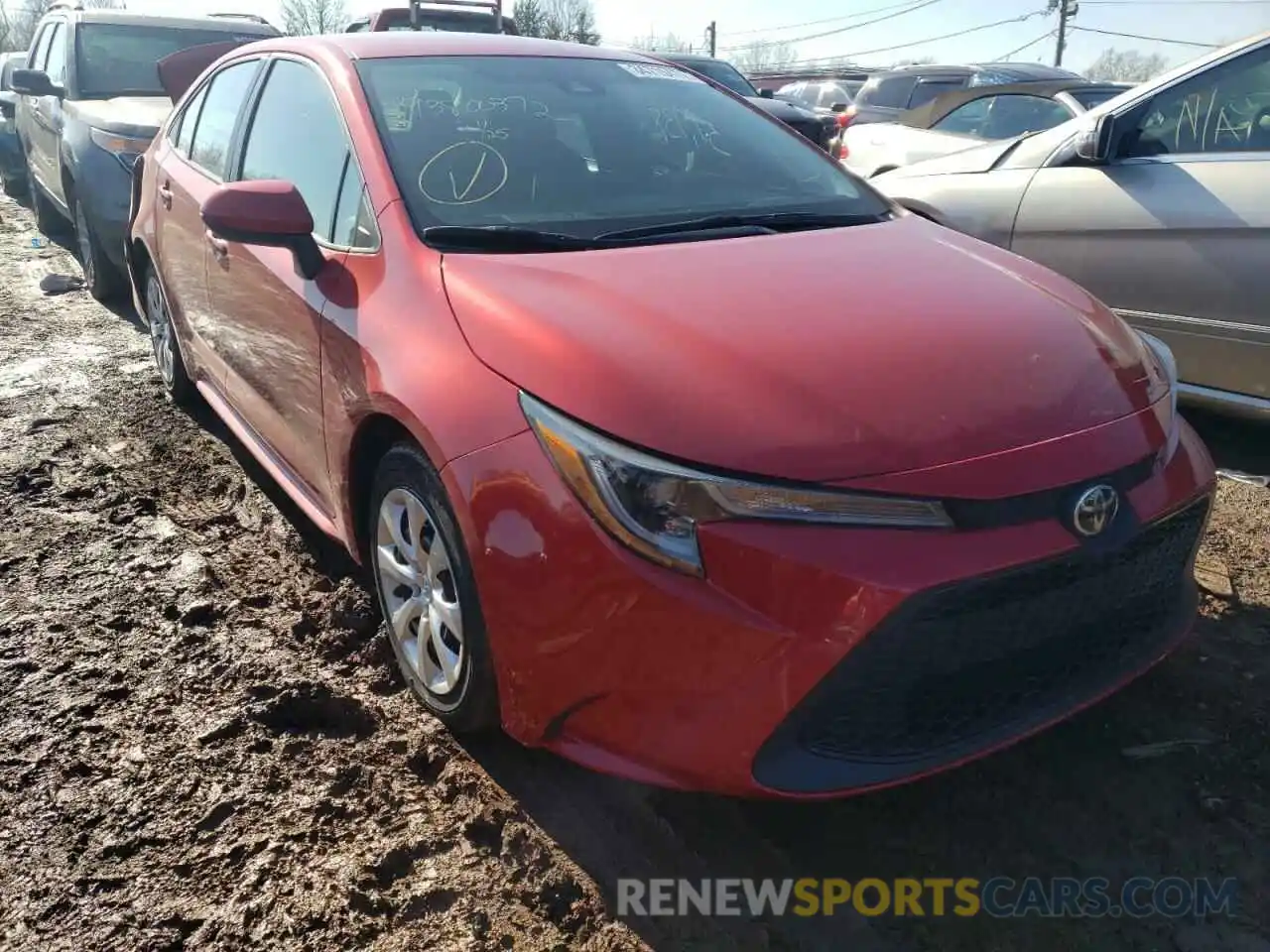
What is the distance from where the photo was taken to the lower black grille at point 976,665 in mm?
1769

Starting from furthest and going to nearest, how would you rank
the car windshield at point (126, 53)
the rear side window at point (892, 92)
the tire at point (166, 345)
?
the rear side window at point (892, 92)
the car windshield at point (126, 53)
the tire at point (166, 345)

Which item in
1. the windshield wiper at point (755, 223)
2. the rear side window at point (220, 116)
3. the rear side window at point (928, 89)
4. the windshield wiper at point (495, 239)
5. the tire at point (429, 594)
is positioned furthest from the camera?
the rear side window at point (928, 89)

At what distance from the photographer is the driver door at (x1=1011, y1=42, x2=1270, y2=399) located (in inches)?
138

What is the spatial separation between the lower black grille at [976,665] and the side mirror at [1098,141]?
235cm

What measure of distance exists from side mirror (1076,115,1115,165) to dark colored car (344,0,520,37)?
8.91 m

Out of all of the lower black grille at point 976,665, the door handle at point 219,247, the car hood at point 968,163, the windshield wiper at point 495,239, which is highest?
the windshield wiper at point 495,239

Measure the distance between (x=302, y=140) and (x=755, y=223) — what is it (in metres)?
1.39

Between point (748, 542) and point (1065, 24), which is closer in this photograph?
point (748, 542)

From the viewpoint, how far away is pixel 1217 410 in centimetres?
369

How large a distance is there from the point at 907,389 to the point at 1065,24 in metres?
53.7

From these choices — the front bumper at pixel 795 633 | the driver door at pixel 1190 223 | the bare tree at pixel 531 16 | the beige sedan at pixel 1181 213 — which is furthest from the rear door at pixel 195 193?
the bare tree at pixel 531 16

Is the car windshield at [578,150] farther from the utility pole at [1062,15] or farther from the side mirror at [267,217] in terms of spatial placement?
the utility pole at [1062,15]

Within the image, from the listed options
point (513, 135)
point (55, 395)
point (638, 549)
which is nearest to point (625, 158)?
point (513, 135)

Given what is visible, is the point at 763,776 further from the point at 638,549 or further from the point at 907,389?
the point at 907,389
